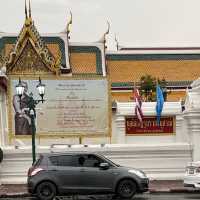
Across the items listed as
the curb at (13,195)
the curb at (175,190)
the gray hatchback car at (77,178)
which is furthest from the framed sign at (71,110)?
the gray hatchback car at (77,178)

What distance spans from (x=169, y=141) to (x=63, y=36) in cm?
2652

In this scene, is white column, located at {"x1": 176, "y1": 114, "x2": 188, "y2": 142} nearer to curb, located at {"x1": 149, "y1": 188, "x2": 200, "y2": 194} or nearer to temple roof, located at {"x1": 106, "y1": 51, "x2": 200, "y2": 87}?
curb, located at {"x1": 149, "y1": 188, "x2": 200, "y2": 194}

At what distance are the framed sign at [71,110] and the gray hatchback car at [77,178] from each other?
7.65 meters

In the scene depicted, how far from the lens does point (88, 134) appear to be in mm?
26641

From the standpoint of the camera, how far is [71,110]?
26.6 m

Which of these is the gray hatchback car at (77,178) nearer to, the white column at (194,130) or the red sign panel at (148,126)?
the white column at (194,130)

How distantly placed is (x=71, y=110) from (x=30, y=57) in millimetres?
15119

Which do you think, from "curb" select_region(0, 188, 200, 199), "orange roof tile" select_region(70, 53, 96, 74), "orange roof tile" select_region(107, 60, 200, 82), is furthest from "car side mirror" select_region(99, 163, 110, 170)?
"orange roof tile" select_region(107, 60, 200, 82)

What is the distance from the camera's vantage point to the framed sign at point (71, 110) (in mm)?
26484

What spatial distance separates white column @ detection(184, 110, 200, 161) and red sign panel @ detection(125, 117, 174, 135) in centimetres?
109

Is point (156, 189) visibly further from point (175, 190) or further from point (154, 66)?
point (154, 66)

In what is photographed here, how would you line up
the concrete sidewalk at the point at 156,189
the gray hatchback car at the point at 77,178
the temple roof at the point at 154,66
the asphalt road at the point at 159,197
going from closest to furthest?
the gray hatchback car at the point at 77,178 → the asphalt road at the point at 159,197 → the concrete sidewalk at the point at 156,189 → the temple roof at the point at 154,66

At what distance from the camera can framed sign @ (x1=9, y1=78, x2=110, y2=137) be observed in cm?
2648

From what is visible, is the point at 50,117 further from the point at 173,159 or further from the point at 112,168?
the point at 112,168
